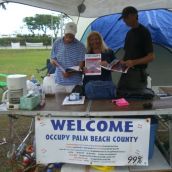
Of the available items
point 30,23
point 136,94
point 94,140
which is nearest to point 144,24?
point 136,94

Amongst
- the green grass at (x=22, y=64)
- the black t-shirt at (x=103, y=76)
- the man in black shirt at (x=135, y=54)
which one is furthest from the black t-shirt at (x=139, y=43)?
the green grass at (x=22, y=64)

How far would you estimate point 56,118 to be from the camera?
137 inches

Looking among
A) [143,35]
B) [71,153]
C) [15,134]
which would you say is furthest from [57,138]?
[15,134]

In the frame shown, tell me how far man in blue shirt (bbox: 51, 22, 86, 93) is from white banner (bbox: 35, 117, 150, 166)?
109 centimetres

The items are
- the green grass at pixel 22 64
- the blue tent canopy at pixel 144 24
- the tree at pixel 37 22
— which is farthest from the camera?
the tree at pixel 37 22

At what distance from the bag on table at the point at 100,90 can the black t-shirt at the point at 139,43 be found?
0.62 metres

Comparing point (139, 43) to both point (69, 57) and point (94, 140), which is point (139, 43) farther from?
point (94, 140)

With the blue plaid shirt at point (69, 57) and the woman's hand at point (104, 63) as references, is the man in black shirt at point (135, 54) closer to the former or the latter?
the woman's hand at point (104, 63)

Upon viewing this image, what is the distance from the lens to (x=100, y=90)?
3877 millimetres

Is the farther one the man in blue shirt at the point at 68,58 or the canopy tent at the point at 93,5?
the canopy tent at the point at 93,5

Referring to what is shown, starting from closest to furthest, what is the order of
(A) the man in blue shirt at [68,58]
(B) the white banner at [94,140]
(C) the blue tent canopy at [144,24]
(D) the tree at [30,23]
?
(B) the white banner at [94,140] → (A) the man in blue shirt at [68,58] → (C) the blue tent canopy at [144,24] → (D) the tree at [30,23]

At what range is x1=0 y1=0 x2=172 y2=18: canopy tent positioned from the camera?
18.9 feet

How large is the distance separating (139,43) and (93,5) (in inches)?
81.5

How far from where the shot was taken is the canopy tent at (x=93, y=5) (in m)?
5.77
